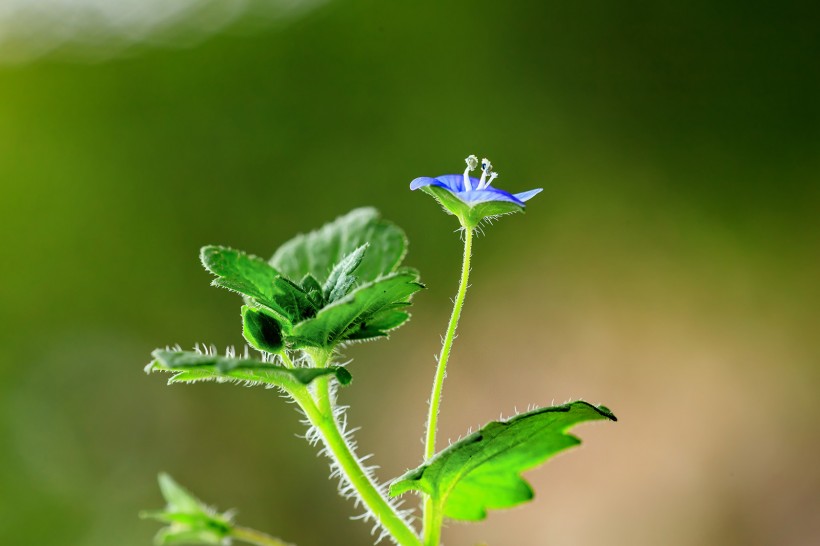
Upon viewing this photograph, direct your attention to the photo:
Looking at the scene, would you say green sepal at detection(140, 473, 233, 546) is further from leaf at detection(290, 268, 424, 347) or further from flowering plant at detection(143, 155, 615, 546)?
leaf at detection(290, 268, 424, 347)

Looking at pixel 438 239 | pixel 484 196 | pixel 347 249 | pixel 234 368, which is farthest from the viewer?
pixel 438 239

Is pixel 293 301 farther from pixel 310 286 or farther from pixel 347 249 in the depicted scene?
pixel 347 249

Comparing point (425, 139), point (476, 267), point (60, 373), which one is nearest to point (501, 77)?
point (425, 139)

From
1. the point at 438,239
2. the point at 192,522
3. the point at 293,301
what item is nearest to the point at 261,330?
→ the point at 293,301

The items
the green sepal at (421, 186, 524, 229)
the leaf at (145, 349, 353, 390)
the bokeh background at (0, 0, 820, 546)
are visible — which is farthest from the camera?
the bokeh background at (0, 0, 820, 546)

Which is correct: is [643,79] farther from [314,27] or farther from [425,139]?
[314,27]

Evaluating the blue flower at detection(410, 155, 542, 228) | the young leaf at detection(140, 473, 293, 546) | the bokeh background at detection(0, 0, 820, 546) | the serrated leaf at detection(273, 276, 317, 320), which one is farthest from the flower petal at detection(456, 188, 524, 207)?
the bokeh background at detection(0, 0, 820, 546)
